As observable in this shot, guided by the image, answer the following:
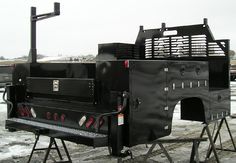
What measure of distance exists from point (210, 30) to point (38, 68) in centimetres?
280

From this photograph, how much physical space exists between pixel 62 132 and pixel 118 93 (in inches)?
33.2

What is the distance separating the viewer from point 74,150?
21.8ft

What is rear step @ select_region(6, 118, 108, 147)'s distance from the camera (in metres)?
3.62

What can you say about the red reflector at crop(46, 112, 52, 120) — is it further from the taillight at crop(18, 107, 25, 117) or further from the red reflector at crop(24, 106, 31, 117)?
the taillight at crop(18, 107, 25, 117)

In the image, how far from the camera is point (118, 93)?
3.67 metres

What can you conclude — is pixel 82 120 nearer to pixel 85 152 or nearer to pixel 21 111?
pixel 21 111

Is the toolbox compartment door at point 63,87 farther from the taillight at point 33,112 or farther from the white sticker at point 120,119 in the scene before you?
the white sticker at point 120,119

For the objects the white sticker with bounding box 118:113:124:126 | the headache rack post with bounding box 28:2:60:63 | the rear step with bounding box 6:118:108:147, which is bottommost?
the rear step with bounding box 6:118:108:147

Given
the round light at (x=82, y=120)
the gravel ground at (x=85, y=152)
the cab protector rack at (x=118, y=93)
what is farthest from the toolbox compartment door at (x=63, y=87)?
the gravel ground at (x=85, y=152)

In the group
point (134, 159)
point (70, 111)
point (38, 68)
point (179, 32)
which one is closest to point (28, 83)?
point (38, 68)

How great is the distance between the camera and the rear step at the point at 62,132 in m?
3.62

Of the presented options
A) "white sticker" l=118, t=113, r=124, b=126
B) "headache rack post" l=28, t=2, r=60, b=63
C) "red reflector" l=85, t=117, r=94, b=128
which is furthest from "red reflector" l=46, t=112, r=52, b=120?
"white sticker" l=118, t=113, r=124, b=126

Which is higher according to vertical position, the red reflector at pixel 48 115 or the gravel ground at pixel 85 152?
the red reflector at pixel 48 115

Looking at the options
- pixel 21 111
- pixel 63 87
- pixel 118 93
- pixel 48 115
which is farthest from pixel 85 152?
pixel 118 93
